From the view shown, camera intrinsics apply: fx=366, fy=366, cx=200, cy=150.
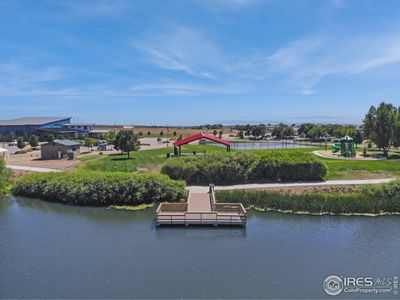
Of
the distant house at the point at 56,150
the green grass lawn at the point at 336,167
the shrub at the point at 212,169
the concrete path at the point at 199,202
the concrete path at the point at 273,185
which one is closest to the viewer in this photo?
the concrete path at the point at 199,202

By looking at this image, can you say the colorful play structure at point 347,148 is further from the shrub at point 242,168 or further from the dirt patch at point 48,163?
the dirt patch at point 48,163

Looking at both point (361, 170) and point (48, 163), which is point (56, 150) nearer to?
point (48, 163)

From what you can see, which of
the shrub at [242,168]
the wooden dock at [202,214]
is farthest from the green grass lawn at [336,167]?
the wooden dock at [202,214]

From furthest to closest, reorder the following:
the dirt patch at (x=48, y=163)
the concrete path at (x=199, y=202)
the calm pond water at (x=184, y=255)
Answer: the dirt patch at (x=48, y=163) → the concrete path at (x=199, y=202) → the calm pond water at (x=184, y=255)

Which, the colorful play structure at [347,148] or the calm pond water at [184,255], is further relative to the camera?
the colorful play structure at [347,148]

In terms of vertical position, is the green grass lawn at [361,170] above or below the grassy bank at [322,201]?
above

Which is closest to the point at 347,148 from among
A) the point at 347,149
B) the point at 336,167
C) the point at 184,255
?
the point at 347,149

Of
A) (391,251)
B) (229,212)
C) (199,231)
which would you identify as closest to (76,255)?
(199,231)

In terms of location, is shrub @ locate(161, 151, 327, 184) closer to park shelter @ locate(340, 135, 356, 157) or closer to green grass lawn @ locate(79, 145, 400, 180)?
green grass lawn @ locate(79, 145, 400, 180)
